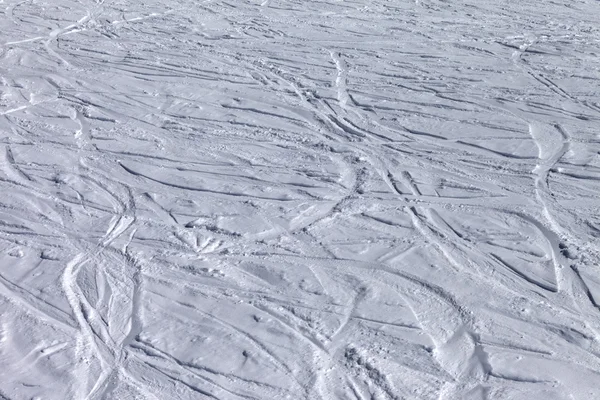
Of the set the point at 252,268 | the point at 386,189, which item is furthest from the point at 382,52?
the point at 252,268

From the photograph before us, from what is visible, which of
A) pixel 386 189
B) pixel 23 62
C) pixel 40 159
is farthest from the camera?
pixel 23 62

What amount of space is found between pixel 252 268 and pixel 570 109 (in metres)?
3.48

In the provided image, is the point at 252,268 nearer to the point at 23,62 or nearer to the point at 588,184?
the point at 588,184

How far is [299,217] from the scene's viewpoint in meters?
4.17

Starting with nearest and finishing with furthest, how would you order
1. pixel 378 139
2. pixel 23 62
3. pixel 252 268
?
pixel 252 268, pixel 378 139, pixel 23 62

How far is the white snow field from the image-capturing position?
2.99 metres

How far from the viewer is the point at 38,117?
5492 mm

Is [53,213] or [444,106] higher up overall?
[444,106]

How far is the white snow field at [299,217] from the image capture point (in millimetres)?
2994

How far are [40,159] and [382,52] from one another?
12.4 feet

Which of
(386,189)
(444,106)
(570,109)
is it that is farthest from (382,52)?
(386,189)

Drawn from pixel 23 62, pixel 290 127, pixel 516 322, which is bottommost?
pixel 23 62

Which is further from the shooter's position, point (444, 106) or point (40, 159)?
point (444, 106)

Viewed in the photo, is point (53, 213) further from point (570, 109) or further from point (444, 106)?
point (570, 109)
